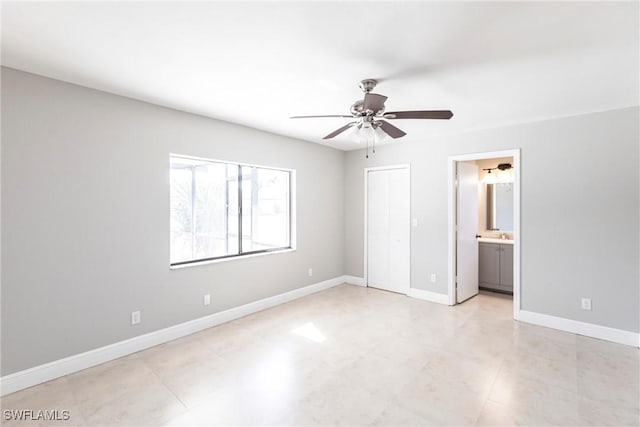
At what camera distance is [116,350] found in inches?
113

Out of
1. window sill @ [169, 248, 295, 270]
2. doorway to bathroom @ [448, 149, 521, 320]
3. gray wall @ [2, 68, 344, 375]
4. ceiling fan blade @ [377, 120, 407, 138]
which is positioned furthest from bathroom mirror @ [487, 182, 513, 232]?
gray wall @ [2, 68, 344, 375]

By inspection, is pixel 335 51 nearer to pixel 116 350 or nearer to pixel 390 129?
pixel 390 129

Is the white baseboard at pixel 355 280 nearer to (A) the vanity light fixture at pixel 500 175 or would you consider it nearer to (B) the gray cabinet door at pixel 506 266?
(B) the gray cabinet door at pixel 506 266

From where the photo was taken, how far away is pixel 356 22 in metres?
1.77

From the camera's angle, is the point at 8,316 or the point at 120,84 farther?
the point at 120,84

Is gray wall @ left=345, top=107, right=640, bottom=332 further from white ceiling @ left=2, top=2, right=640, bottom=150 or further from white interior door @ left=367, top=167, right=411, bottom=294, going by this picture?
white interior door @ left=367, top=167, right=411, bottom=294

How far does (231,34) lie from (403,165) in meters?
3.55

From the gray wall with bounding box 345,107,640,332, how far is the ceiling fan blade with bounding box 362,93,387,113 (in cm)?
241

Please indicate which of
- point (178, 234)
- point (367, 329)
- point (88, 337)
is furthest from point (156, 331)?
point (367, 329)

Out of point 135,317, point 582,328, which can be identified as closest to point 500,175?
point 582,328

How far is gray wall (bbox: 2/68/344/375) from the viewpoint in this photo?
2377 mm

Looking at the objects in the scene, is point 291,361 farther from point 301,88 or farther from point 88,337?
point 301,88

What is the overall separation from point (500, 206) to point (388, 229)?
198 centimetres

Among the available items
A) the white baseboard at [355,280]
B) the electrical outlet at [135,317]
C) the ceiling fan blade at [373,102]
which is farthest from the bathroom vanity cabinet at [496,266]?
the electrical outlet at [135,317]
